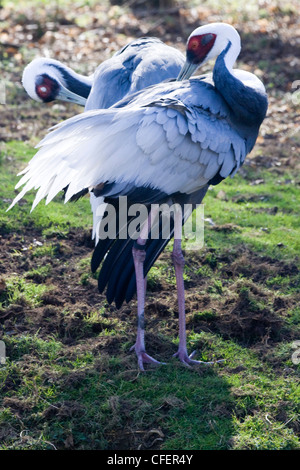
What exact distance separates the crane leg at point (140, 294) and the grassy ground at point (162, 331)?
13 cm

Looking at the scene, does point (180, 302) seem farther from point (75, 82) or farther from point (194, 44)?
point (75, 82)

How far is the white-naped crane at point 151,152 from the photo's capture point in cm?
416

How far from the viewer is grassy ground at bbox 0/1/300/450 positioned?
379 cm

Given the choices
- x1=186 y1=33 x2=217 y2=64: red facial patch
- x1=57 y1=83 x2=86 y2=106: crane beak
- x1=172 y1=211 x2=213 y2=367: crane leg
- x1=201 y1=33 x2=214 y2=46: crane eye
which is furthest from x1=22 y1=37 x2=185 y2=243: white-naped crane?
x1=57 y1=83 x2=86 y2=106: crane beak

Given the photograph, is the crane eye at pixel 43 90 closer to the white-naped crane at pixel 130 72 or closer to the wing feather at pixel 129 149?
the white-naped crane at pixel 130 72

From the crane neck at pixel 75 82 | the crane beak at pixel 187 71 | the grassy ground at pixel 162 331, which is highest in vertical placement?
the crane beak at pixel 187 71

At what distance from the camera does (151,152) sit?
4.18 m

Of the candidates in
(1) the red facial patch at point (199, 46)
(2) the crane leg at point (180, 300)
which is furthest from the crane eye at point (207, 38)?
(2) the crane leg at point (180, 300)

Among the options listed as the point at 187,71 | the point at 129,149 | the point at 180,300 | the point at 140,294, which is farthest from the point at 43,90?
the point at 180,300

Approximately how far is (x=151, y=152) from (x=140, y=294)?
3.35 feet

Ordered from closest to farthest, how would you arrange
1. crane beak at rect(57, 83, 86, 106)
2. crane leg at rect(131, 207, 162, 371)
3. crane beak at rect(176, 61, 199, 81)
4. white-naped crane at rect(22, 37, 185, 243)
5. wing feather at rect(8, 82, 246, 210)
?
wing feather at rect(8, 82, 246, 210) < crane leg at rect(131, 207, 162, 371) < crane beak at rect(176, 61, 199, 81) < white-naped crane at rect(22, 37, 185, 243) < crane beak at rect(57, 83, 86, 106)

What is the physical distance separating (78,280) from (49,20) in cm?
853

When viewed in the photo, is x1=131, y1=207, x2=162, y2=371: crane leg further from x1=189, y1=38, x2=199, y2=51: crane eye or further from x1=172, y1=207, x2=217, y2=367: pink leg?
x1=189, y1=38, x2=199, y2=51: crane eye

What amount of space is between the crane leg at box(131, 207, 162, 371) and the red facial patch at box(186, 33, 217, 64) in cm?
141
